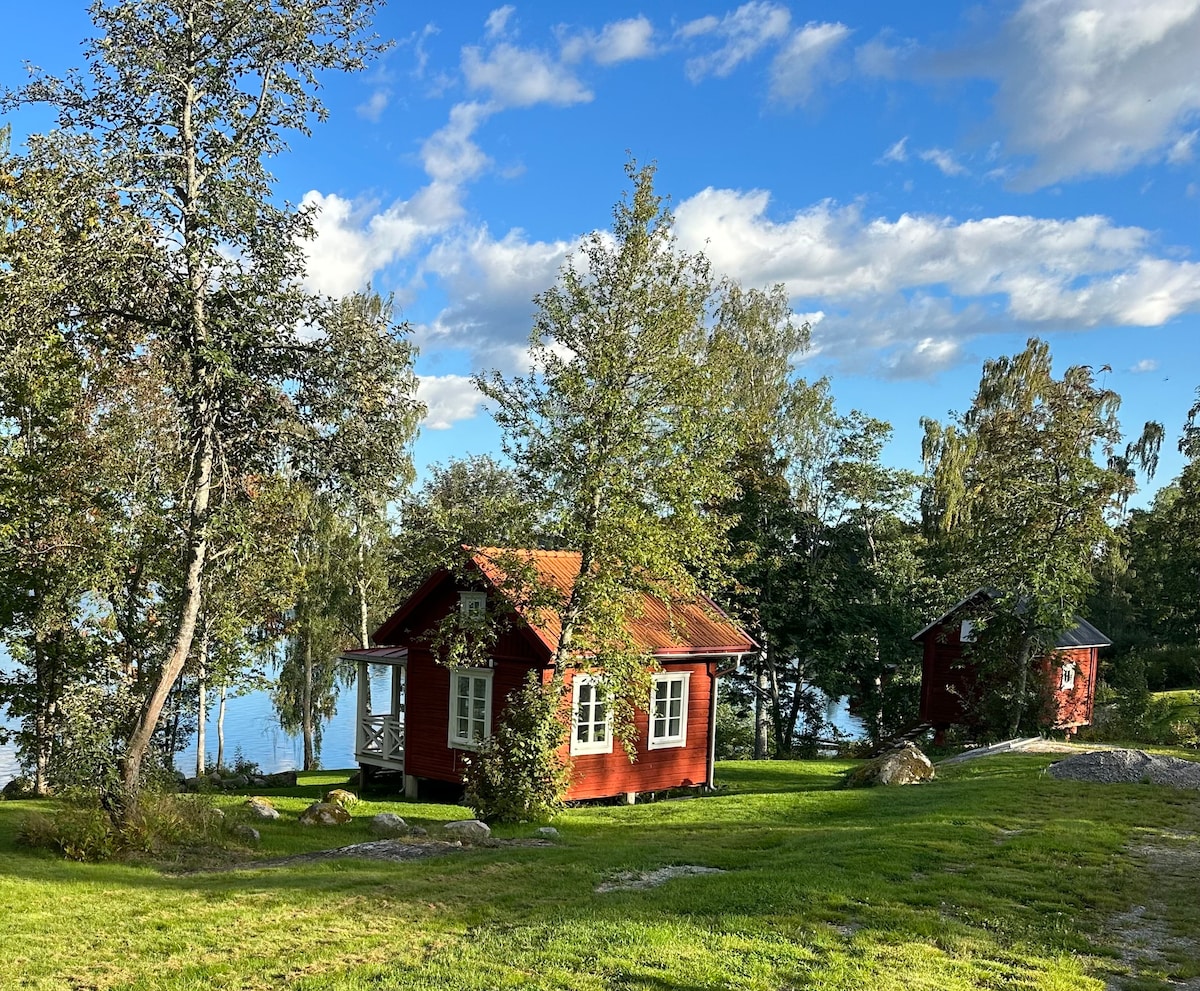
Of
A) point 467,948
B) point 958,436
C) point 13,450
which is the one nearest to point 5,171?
point 13,450

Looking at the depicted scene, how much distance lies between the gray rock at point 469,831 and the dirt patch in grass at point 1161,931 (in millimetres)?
7982

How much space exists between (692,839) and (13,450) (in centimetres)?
1321

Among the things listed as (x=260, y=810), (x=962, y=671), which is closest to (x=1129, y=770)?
(x=260, y=810)

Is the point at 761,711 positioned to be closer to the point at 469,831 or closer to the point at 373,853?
the point at 469,831

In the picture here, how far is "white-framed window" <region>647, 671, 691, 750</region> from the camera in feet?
70.8

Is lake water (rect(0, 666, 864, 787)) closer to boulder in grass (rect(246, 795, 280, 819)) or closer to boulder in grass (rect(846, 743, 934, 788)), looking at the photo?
boulder in grass (rect(846, 743, 934, 788))

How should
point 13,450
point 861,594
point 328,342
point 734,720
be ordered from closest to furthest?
point 328,342 < point 13,450 < point 861,594 < point 734,720

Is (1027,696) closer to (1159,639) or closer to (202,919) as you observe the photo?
(1159,639)

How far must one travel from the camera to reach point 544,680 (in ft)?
62.4

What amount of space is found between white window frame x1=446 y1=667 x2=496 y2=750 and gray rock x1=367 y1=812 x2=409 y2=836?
4824 millimetres

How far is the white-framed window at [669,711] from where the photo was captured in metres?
21.6

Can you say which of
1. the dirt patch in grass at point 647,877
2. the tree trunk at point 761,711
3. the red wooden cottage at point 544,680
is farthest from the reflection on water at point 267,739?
the dirt patch in grass at point 647,877

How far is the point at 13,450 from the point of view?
1688cm

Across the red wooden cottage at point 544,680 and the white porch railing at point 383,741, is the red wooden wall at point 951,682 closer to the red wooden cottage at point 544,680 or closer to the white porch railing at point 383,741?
the red wooden cottage at point 544,680
